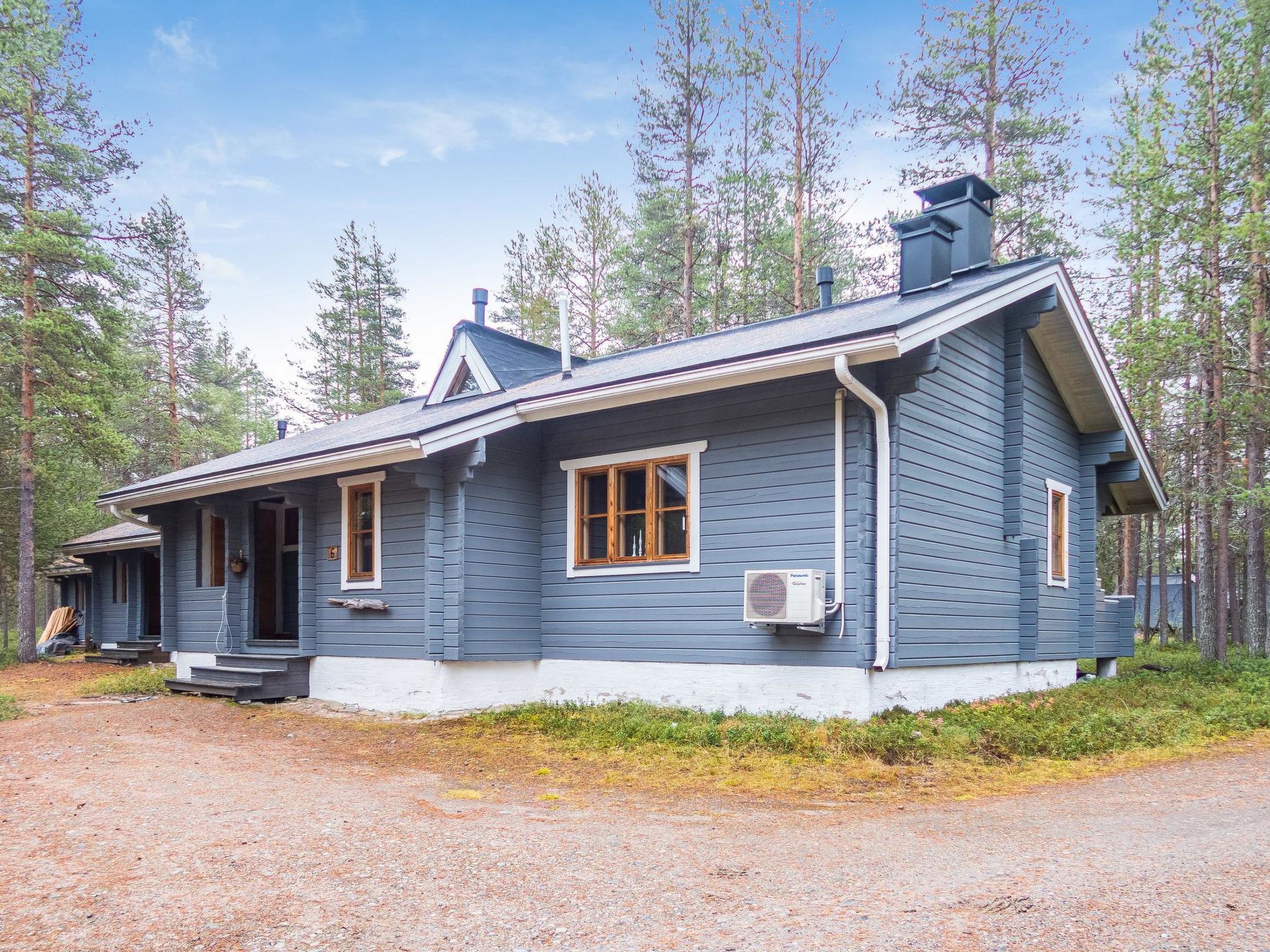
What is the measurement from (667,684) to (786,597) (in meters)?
1.84

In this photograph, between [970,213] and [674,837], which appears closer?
[674,837]

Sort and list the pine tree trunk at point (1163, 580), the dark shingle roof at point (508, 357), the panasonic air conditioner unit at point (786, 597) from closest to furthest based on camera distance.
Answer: the panasonic air conditioner unit at point (786, 597), the dark shingle roof at point (508, 357), the pine tree trunk at point (1163, 580)

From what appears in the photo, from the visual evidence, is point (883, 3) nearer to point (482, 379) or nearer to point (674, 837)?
point (482, 379)

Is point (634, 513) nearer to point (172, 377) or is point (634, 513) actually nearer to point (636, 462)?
point (636, 462)

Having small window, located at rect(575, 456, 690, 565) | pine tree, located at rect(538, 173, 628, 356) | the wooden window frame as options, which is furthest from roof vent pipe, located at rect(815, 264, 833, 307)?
pine tree, located at rect(538, 173, 628, 356)

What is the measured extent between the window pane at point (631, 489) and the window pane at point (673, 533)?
38 cm

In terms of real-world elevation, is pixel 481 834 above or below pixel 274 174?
below

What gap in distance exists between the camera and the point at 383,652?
32.6ft

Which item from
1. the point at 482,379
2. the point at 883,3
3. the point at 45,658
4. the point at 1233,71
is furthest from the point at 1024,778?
the point at 45,658

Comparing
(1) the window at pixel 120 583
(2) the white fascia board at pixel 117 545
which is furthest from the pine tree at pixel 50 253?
(1) the window at pixel 120 583

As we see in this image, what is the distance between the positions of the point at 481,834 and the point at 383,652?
5574 millimetres

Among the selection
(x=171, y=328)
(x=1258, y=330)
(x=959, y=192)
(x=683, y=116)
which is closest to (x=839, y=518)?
(x=959, y=192)

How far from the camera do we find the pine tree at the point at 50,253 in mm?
16922

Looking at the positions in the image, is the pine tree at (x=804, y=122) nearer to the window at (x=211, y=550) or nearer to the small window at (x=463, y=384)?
the small window at (x=463, y=384)
